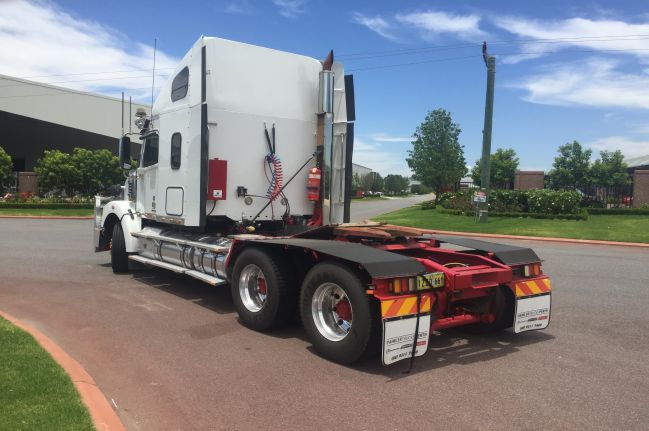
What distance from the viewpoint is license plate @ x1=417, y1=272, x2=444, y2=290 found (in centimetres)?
487

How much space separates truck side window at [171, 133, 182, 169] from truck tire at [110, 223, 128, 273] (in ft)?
8.13

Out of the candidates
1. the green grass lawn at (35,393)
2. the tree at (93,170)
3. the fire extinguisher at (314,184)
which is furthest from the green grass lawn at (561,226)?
the tree at (93,170)

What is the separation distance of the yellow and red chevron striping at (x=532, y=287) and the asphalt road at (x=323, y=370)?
0.57 meters

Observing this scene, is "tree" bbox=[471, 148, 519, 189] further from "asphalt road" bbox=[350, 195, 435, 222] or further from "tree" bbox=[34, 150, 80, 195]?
"tree" bbox=[34, 150, 80, 195]

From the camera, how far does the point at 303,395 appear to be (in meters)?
4.34

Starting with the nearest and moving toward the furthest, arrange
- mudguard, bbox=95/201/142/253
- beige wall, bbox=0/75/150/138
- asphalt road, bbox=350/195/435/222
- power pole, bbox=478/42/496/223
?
mudguard, bbox=95/201/142/253 < power pole, bbox=478/42/496/223 < asphalt road, bbox=350/195/435/222 < beige wall, bbox=0/75/150/138

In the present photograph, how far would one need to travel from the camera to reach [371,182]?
105 meters

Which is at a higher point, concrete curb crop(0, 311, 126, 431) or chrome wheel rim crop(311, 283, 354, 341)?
chrome wheel rim crop(311, 283, 354, 341)

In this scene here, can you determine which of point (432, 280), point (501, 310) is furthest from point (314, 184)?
point (432, 280)

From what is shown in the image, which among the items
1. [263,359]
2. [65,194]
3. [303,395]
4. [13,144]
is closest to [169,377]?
[263,359]

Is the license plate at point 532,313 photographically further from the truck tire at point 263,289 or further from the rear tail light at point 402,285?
the truck tire at point 263,289

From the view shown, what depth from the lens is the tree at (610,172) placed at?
34.7 meters

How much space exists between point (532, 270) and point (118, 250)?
727 cm

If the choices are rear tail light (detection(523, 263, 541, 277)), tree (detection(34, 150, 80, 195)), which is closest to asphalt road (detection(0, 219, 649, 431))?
rear tail light (detection(523, 263, 541, 277))
